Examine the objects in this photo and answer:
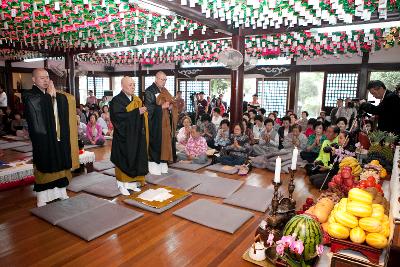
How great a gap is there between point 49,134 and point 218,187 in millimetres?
2799

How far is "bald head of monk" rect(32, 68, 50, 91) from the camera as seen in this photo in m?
3.89

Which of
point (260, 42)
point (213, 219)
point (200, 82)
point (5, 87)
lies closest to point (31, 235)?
point (213, 219)

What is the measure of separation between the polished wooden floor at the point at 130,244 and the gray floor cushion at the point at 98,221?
0.07 metres

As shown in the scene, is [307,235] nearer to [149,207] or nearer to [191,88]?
[149,207]

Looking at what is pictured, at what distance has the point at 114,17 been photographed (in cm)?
652

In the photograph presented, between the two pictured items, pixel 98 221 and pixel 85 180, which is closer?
pixel 98 221

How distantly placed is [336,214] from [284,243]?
572mm

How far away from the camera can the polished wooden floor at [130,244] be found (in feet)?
9.27

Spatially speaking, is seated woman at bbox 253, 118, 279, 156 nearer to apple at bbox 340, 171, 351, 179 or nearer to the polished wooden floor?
the polished wooden floor

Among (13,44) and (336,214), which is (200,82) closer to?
(13,44)

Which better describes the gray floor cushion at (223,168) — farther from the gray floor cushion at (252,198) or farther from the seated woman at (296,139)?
the seated woman at (296,139)

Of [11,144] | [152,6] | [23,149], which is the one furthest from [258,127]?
[11,144]

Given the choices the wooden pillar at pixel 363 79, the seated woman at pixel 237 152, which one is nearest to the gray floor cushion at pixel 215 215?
the seated woman at pixel 237 152

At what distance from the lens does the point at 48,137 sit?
3994mm
